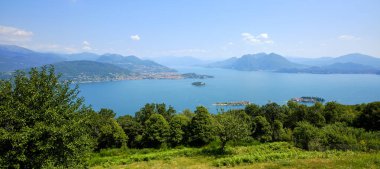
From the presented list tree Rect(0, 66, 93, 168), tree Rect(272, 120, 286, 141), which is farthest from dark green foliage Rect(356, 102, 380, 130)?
tree Rect(0, 66, 93, 168)

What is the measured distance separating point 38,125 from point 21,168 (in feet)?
8.86

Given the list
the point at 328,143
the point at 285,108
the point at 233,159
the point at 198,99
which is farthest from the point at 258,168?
the point at 198,99

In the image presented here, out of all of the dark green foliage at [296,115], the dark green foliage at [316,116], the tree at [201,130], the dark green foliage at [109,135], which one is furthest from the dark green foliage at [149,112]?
the dark green foliage at [316,116]

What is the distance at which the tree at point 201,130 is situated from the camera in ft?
105

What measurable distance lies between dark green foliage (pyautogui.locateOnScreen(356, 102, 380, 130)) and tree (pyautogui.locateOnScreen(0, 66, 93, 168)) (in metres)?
34.7

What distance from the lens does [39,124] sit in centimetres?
1173

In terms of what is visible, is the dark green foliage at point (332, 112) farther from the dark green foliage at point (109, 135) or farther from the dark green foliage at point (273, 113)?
the dark green foliage at point (109, 135)

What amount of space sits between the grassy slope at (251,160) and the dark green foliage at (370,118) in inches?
588

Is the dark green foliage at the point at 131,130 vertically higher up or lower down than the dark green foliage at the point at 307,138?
lower down

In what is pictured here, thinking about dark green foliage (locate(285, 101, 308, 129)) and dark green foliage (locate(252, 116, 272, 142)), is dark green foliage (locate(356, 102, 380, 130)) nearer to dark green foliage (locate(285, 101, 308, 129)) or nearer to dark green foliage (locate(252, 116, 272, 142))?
dark green foliage (locate(285, 101, 308, 129))

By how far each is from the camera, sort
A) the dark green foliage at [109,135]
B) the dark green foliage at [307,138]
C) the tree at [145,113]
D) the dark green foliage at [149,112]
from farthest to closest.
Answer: the dark green foliage at [149,112] < the tree at [145,113] < the dark green foliage at [109,135] < the dark green foliage at [307,138]

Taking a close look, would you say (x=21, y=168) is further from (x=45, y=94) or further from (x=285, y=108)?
(x=285, y=108)

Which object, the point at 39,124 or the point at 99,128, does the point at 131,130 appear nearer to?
the point at 99,128

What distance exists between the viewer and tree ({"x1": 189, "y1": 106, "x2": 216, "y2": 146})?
31.9 meters
